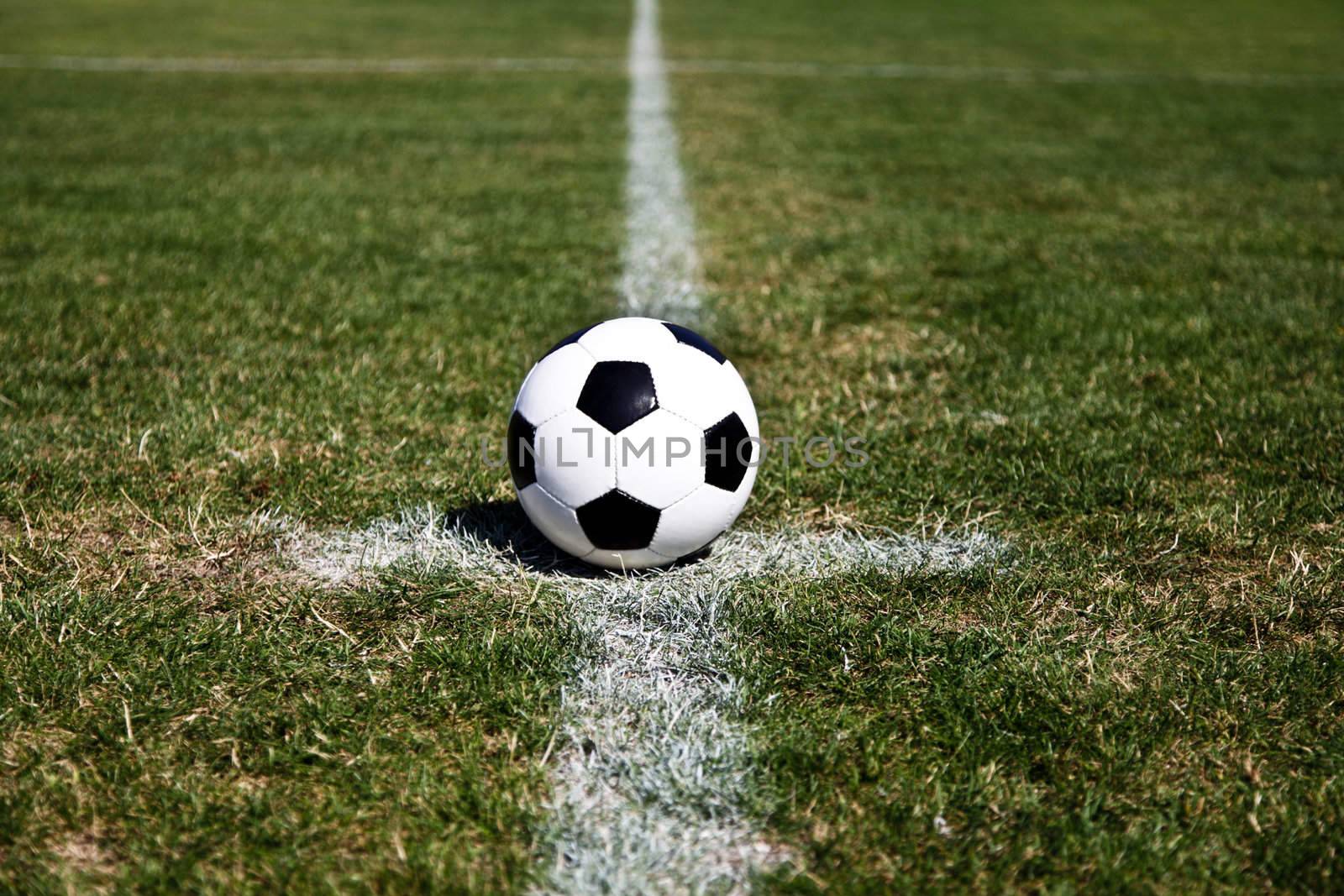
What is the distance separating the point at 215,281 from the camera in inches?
194

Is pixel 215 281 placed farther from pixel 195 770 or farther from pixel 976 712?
pixel 976 712

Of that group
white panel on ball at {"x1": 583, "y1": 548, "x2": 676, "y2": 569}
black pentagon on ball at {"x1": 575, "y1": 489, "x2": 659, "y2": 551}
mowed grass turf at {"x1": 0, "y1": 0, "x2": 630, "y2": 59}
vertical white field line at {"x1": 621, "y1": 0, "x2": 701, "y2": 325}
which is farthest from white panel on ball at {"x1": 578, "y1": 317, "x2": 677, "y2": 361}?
mowed grass turf at {"x1": 0, "y1": 0, "x2": 630, "y2": 59}

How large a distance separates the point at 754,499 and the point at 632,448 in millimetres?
683

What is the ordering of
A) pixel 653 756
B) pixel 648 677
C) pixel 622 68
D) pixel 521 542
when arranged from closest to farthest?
1. pixel 653 756
2. pixel 648 677
3. pixel 521 542
4. pixel 622 68

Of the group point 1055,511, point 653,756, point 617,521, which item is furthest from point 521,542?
point 1055,511

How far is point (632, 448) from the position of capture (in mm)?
2607

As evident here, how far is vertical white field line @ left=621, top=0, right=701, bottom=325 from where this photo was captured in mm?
4820

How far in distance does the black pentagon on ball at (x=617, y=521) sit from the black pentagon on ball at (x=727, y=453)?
177mm

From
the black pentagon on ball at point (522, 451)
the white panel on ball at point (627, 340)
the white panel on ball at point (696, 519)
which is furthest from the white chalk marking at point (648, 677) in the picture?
the white panel on ball at point (627, 340)

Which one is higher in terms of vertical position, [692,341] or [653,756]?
[692,341]

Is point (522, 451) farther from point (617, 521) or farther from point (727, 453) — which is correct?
point (727, 453)

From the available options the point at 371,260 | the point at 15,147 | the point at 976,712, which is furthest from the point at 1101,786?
the point at 15,147

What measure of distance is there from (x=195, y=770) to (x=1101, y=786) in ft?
5.61

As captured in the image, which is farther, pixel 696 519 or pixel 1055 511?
pixel 1055 511
